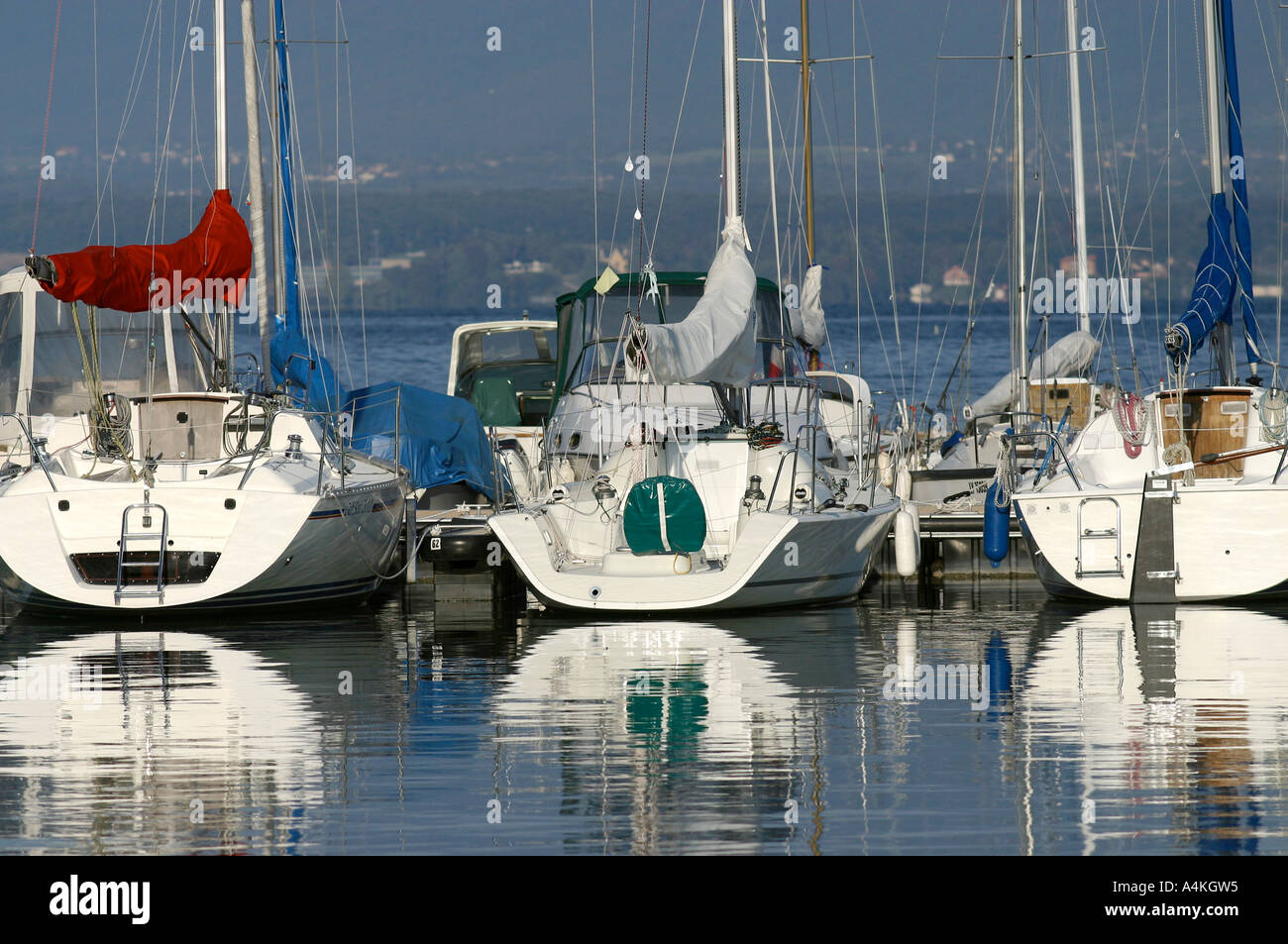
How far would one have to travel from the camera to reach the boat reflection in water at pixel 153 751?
21.9 ft

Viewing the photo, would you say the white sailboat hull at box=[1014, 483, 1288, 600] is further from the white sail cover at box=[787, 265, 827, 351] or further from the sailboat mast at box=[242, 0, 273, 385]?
the sailboat mast at box=[242, 0, 273, 385]

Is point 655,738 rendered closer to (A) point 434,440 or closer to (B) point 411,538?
(B) point 411,538

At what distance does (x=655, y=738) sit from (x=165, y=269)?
23.6 ft

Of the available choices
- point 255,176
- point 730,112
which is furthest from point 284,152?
point 730,112

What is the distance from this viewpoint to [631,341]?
11.7 metres

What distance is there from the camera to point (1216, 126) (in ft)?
51.9

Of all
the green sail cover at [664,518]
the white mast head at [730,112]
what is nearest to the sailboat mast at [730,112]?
the white mast head at [730,112]

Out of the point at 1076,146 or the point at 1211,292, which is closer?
the point at 1211,292

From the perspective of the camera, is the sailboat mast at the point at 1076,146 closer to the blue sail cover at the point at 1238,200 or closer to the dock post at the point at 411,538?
the blue sail cover at the point at 1238,200

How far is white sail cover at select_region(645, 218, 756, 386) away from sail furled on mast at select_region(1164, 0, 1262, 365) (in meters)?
3.62

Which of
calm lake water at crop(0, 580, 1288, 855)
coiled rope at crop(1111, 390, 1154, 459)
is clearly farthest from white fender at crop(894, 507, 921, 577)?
coiled rope at crop(1111, 390, 1154, 459)

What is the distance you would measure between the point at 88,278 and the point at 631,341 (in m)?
4.33

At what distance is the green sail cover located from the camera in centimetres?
1248
